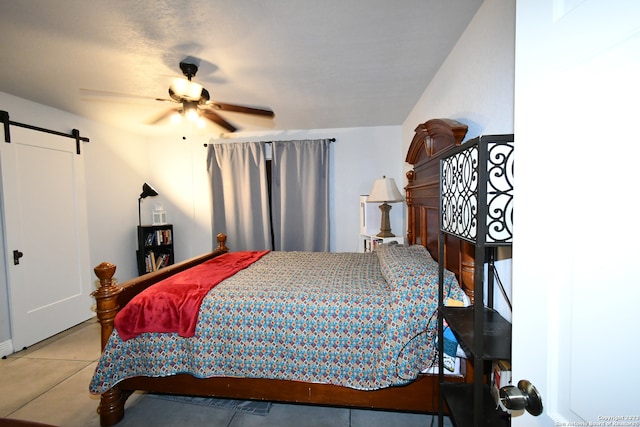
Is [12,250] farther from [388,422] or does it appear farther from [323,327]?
[388,422]

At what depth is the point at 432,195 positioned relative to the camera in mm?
2096

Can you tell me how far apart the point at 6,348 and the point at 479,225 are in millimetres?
4021

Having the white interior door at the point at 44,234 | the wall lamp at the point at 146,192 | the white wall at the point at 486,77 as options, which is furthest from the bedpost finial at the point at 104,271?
the wall lamp at the point at 146,192

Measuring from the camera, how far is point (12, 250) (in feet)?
8.40

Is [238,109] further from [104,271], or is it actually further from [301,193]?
[301,193]

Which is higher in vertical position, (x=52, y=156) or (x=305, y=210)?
(x=52, y=156)

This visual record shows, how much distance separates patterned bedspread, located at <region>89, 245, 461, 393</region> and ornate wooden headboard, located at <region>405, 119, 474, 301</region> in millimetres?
152

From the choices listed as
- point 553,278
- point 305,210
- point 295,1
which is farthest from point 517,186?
point 305,210

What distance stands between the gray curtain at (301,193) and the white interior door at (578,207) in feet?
10.8

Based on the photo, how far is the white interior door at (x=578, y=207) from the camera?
448mm

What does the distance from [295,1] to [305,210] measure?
2.76 meters

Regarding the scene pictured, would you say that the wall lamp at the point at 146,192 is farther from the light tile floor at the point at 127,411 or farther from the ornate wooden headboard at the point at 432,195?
the ornate wooden headboard at the point at 432,195

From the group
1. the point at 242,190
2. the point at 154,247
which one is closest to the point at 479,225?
the point at 242,190

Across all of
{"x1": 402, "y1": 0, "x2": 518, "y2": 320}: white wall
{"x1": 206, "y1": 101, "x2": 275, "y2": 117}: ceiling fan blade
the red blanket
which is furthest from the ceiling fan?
{"x1": 402, "y1": 0, "x2": 518, "y2": 320}: white wall
